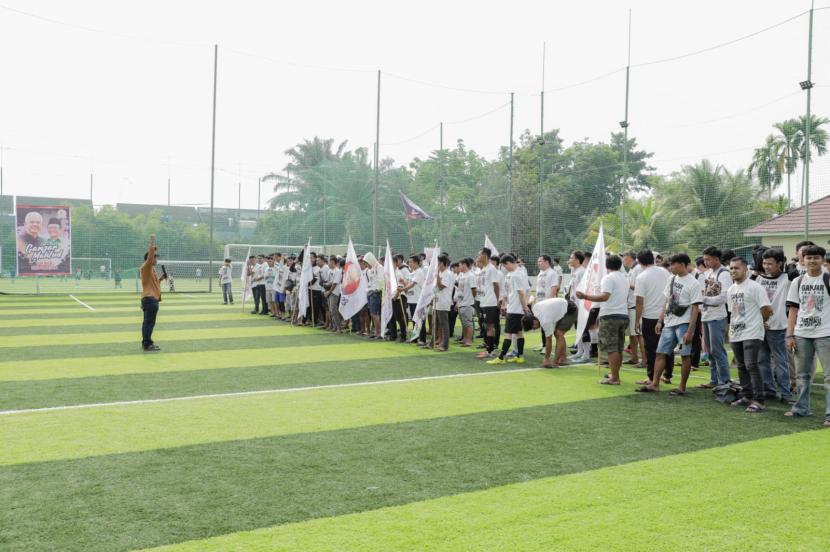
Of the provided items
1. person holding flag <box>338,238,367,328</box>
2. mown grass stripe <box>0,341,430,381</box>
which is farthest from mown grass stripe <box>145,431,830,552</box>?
person holding flag <box>338,238,367,328</box>

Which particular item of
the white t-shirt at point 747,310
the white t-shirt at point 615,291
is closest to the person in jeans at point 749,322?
the white t-shirt at point 747,310

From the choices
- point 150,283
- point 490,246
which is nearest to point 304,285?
point 490,246

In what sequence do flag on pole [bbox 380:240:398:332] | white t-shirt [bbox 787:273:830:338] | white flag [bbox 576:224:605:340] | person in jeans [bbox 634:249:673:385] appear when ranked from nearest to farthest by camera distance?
white t-shirt [bbox 787:273:830:338]
person in jeans [bbox 634:249:673:385]
white flag [bbox 576:224:605:340]
flag on pole [bbox 380:240:398:332]

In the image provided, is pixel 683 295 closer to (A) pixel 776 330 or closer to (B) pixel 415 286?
(A) pixel 776 330

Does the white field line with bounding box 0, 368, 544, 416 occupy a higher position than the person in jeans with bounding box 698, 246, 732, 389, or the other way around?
A: the person in jeans with bounding box 698, 246, 732, 389

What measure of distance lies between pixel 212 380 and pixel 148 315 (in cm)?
396

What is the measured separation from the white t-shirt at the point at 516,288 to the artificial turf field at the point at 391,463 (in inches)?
53.6

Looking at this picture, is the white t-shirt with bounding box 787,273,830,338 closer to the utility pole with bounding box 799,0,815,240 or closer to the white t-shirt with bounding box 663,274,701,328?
the white t-shirt with bounding box 663,274,701,328

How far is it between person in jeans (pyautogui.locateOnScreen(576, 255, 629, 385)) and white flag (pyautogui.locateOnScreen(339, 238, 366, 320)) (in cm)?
729

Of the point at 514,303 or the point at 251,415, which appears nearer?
the point at 251,415

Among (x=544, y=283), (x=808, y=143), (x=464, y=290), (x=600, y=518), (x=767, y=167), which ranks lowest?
(x=600, y=518)

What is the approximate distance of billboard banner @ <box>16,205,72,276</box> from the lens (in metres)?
31.4

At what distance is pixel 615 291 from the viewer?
9.80 meters

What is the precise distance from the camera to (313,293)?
19.2m
